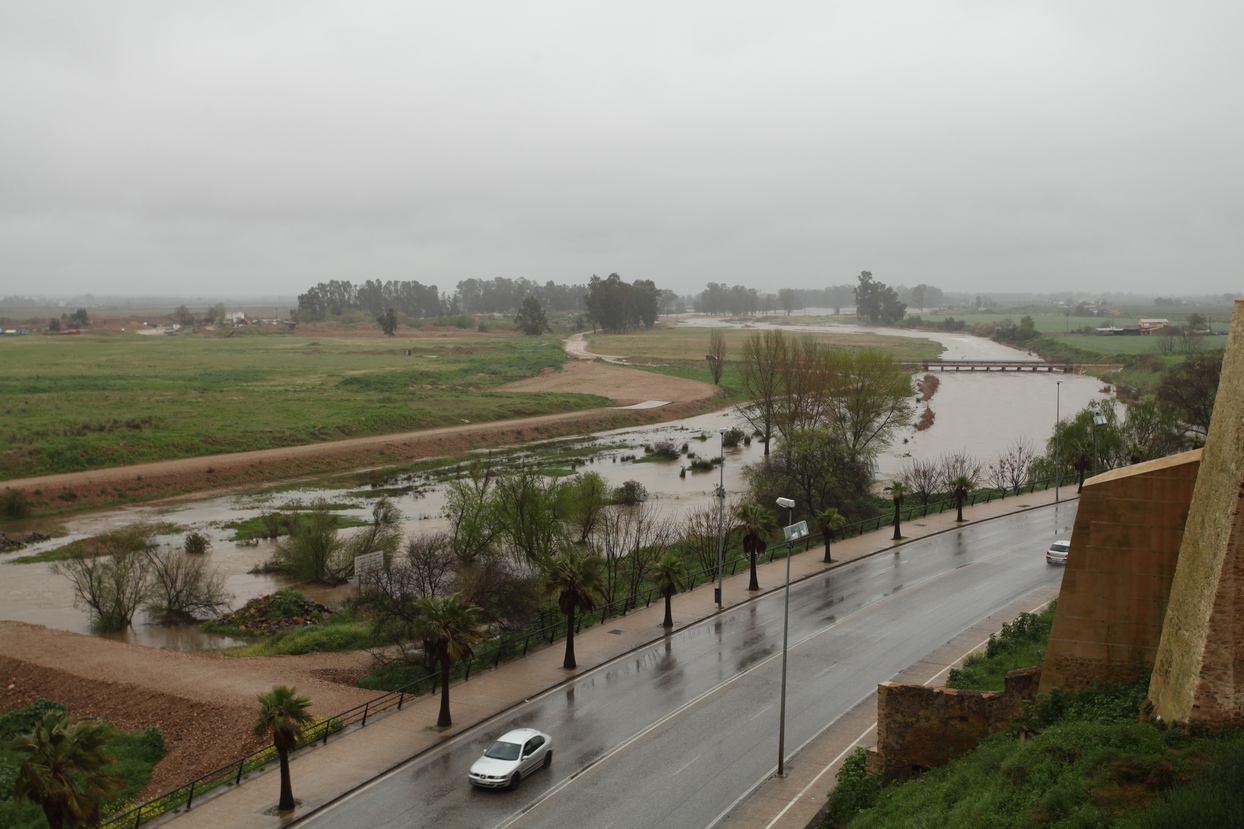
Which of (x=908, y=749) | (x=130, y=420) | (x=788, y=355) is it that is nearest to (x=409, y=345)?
(x=130, y=420)

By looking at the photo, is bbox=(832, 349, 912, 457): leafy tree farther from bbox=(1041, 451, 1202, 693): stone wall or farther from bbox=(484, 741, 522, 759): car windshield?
bbox=(484, 741, 522, 759): car windshield

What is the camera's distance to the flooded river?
40281mm

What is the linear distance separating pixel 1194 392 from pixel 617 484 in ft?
125

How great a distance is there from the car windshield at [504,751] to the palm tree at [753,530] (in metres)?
17.4

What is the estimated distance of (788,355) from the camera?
260 feet

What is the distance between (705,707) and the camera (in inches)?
1004

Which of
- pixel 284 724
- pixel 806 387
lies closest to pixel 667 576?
pixel 284 724

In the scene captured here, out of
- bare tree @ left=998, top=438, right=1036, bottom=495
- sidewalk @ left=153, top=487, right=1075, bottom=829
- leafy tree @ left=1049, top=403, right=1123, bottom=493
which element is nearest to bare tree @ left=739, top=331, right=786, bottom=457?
bare tree @ left=998, top=438, right=1036, bottom=495

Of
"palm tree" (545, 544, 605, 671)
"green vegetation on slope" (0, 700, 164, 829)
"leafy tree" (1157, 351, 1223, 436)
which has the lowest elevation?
"green vegetation on slope" (0, 700, 164, 829)

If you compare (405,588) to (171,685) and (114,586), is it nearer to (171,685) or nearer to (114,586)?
(171,685)

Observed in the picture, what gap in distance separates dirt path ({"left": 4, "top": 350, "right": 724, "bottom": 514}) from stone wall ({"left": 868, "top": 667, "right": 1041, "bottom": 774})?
58.1 meters

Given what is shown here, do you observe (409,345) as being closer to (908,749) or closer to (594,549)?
(594,549)

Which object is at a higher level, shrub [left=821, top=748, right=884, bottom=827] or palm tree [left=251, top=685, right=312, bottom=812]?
palm tree [left=251, top=685, right=312, bottom=812]

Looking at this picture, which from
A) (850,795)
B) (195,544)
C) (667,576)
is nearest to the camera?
(850,795)
